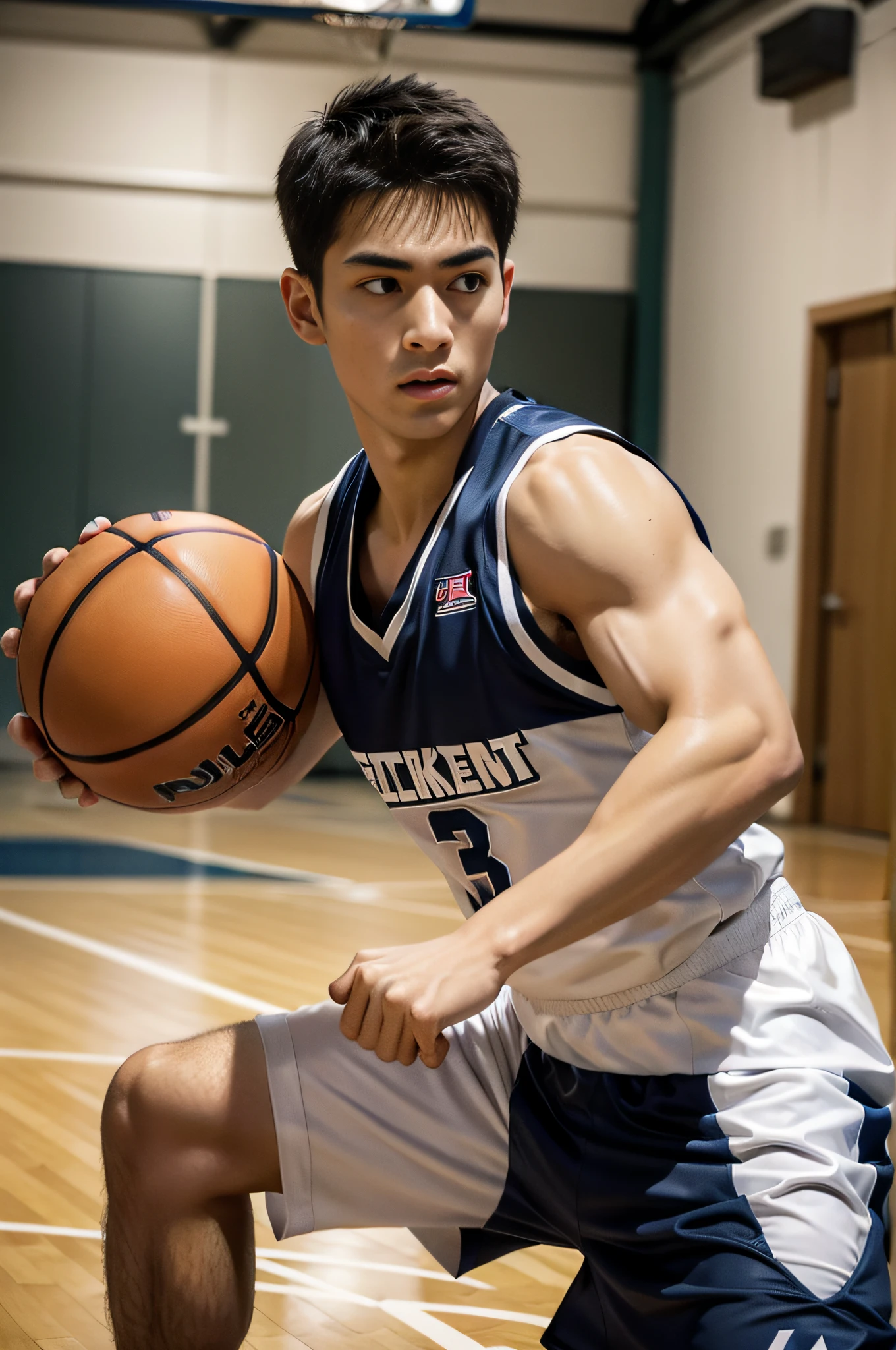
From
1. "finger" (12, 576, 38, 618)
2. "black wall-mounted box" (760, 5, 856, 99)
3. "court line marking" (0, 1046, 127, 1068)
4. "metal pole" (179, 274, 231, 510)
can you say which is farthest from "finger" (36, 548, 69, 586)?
"metal pole" (179, 274, 231, 510)

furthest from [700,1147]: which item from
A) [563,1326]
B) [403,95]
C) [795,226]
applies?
[795,226]

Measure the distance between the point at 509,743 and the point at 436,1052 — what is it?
0.39 m

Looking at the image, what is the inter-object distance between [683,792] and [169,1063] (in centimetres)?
66

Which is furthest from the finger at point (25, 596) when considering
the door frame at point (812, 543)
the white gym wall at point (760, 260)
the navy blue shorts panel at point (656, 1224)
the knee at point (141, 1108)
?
the door frame at point (812, 543)

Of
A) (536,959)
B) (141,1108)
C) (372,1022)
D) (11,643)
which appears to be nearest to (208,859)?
(11,643)

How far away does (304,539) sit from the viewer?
5.98ft

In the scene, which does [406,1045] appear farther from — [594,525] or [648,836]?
[594,525]

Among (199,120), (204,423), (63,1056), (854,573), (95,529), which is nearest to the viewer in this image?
(95,529)

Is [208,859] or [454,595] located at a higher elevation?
[454,595]

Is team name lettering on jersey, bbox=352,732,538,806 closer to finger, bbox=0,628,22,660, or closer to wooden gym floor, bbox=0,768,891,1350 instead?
finger, bbox=0,628,22,660

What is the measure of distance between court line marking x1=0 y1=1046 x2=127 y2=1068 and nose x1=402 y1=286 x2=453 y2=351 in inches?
83.8

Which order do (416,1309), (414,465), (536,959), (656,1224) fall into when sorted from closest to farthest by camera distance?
(536,959)
(656,1224)
(414,465)
(416,1309)

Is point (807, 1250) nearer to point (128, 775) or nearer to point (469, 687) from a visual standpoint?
point (469, 687)

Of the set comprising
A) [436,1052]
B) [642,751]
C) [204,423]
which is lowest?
[436,1052]
